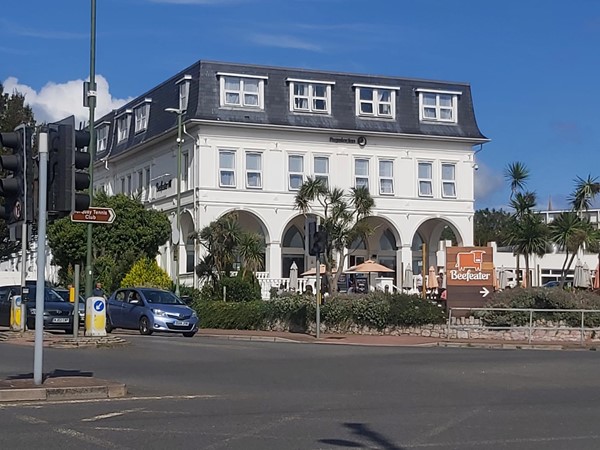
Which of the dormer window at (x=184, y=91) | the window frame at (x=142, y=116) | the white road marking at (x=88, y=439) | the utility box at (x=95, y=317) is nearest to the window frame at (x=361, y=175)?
the dormer window at (x=184, y=91)

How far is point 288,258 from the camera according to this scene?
5453 centimetres

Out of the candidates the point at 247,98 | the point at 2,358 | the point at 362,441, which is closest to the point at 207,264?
the point at 247,98

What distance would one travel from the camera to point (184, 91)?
52000 mm

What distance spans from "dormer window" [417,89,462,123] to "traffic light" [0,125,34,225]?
42.2 meters

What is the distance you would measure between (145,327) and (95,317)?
238 inches

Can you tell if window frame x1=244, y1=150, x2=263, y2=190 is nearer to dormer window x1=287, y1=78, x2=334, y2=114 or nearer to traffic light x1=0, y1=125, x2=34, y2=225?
dormer window x1=287, y1=78, x2=334, y2=114

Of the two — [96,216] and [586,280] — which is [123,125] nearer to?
[586,280]

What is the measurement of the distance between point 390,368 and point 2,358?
769cm

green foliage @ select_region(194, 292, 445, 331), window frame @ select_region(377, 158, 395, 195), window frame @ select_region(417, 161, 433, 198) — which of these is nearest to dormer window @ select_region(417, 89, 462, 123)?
window frame @ select_region(417, 161, 433, 198)

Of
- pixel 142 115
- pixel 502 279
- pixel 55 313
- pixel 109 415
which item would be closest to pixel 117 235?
pixel 142 115

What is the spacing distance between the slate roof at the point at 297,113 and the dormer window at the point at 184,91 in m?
0.34

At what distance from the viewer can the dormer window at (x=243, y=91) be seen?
50944 mm

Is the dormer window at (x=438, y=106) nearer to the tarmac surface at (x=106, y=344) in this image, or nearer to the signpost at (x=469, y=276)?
the signpost at (x=469, y=276)

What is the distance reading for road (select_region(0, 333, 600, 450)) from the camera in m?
10.2
